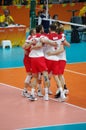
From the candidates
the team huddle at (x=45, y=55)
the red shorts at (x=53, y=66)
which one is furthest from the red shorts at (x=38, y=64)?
the red shorts at (x=53, y=66)

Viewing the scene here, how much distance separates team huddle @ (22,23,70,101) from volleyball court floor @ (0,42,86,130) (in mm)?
407

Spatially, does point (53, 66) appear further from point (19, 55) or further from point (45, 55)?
point (19, 55)

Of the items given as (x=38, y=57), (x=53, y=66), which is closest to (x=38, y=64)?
(x=38, y=57)

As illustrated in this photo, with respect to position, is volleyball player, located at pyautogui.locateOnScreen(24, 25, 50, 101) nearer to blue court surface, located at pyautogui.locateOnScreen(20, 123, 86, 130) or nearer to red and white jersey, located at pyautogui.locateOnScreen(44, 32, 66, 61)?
red and white jersey, located at pyautogui.locateOnScreen(44, 32, 66, 61)

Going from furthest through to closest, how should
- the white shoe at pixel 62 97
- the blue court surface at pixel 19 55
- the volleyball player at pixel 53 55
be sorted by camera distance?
1. the blue court surface at pixel 19 55
2. the white shoe at pixel 62 97
3. the volleyball player at pixel 53 55

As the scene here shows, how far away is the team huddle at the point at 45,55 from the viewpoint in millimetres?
11227

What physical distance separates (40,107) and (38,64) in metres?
1.08

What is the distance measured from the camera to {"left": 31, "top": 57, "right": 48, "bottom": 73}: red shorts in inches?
441

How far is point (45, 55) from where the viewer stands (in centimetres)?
1153

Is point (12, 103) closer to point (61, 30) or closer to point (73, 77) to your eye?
point (61, 30)

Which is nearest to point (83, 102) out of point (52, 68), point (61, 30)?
point (52, 68)

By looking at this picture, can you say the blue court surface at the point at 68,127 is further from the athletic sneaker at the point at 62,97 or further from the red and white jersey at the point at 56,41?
the red and white jersey at the point at 56,41

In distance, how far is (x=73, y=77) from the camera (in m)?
14.4

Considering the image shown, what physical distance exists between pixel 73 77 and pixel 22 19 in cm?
1400
